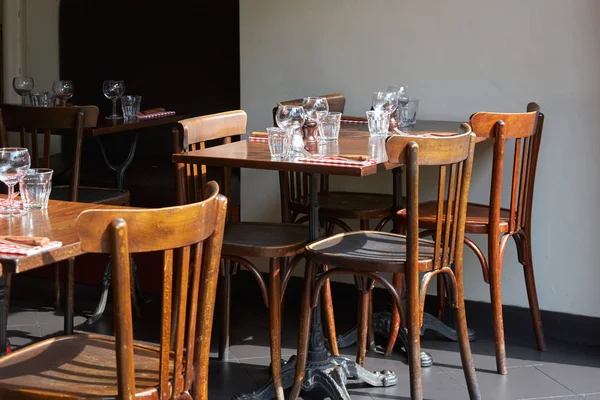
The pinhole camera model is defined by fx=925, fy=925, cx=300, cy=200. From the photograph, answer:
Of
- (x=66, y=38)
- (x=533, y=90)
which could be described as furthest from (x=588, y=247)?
(x=66, y=38)

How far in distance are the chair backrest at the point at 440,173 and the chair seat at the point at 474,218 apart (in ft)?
1.49

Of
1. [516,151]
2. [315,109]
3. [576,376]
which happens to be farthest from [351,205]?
[576,376]

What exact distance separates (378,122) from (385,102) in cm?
19

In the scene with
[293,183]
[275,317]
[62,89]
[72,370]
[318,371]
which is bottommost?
[318,371]

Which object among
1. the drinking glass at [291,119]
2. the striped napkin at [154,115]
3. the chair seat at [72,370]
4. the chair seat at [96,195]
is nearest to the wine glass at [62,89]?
the striped napkin at [154,115]

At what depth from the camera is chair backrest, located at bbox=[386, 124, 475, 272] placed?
2734 mm

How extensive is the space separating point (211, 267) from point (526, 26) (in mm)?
2389

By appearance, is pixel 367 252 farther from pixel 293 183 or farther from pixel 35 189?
pixel 35 189

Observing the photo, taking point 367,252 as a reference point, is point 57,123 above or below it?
above

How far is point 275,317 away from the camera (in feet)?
10.1

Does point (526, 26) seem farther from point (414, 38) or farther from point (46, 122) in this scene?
point (46, 122)

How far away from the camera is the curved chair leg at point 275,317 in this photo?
3.07 meters

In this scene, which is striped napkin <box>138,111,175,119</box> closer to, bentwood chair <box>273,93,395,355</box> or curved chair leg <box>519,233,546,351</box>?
bentwood chair <box>273,93,395,355</box>

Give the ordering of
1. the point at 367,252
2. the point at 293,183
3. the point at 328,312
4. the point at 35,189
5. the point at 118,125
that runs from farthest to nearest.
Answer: the point at 118,125 → the point at 293,183 → the point at 328,312 → the point at 367,252 → the point at 35,189
